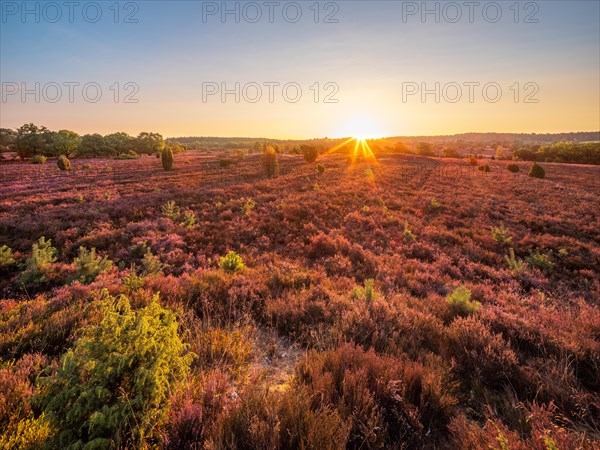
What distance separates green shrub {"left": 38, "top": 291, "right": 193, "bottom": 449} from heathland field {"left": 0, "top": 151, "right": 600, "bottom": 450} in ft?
0.06

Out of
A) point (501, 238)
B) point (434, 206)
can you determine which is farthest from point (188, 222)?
point (434, 206)

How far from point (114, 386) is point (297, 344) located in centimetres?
272

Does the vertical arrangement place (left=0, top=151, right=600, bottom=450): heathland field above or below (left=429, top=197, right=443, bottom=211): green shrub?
below

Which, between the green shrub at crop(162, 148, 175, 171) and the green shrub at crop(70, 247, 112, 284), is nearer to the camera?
the green shrub at crop(70, 247, 112, 284)

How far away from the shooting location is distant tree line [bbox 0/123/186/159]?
56.4m

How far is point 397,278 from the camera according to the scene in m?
8.98

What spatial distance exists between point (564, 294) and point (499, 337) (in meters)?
6.43

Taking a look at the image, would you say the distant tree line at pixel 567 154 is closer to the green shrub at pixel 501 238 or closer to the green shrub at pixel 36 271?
the green shrub at pixel 501 238

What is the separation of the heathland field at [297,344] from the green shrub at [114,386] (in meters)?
0.02

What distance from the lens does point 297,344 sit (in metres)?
4.61

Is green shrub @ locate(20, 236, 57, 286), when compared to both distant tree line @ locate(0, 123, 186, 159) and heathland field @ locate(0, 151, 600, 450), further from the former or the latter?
distant tree line @ locate(0, 123, 186, 159)

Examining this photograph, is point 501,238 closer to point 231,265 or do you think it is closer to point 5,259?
point 231,265

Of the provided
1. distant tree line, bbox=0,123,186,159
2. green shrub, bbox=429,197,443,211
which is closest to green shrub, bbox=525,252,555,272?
green shrub, bbox=429,197,443,211

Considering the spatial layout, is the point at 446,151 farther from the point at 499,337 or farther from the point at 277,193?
the point at 499,337
